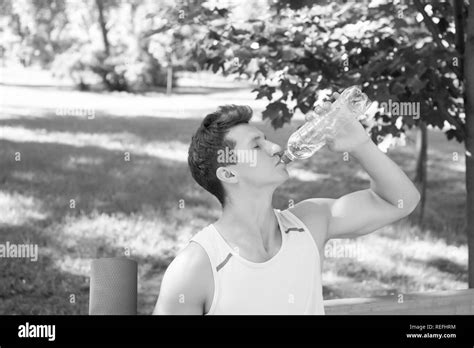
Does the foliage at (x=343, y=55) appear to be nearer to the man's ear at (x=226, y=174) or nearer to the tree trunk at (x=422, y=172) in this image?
the man's ear at (x=226, y=174)

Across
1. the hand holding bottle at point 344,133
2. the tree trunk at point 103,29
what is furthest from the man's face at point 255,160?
the tree trunk at point 103,29

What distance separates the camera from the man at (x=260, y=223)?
7.28ft

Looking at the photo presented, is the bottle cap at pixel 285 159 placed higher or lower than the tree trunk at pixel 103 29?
lower

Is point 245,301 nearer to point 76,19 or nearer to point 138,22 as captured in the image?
point 138,22

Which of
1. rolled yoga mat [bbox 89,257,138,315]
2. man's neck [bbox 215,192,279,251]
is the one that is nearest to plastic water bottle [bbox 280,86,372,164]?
man's neck [bbox 215,192,279,251]

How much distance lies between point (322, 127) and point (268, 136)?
5066mm

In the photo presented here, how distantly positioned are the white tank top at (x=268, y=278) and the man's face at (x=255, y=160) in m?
0.17

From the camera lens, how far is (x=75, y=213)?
6750 millimetres

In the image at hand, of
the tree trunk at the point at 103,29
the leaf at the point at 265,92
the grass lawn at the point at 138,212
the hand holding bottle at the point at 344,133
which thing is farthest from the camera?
the tree trunk at the point at 103,29

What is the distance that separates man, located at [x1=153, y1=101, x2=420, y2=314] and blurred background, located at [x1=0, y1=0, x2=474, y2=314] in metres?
1.46

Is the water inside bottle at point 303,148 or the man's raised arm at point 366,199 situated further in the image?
the water inside bottle at point 303,148

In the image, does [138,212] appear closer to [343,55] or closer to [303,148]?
[343,55]

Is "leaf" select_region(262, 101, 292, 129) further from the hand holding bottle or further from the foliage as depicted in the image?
the hand holding bottle

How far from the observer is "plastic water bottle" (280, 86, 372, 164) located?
2344 millimetres
